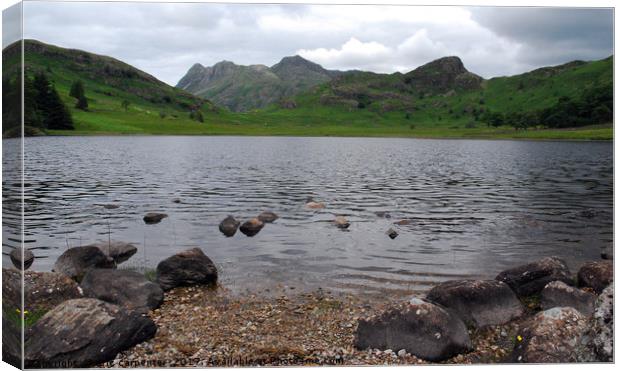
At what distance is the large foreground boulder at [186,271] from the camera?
13688 millimetres

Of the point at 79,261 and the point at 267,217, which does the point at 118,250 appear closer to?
the point at 79,261

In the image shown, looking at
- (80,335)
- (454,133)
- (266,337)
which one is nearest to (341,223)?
(266,337)

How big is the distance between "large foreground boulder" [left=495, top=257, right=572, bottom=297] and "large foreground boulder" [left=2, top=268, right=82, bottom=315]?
1181cm

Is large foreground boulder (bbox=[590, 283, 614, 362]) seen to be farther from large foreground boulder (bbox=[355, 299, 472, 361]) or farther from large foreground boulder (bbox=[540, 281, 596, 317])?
large foreground boulder (bbox=[540, 281, 596, 317])

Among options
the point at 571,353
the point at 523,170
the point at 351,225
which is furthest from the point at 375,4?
the point at 523,170

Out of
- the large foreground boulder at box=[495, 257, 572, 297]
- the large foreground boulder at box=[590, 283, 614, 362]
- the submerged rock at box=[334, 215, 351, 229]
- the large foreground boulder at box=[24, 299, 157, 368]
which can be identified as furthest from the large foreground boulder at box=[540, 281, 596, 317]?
the submerged rock at box=[334, 215, 351, 229]

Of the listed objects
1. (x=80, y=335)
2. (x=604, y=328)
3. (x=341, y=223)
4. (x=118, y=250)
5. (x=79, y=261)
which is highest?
(x=604, y=328)

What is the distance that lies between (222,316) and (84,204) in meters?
20.2

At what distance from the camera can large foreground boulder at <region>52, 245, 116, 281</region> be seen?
1399cm

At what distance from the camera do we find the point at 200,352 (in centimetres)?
901

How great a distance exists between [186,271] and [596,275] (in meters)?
12.1

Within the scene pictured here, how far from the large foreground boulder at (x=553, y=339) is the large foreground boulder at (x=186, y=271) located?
8.87 metres

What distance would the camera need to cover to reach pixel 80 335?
28.6 ft

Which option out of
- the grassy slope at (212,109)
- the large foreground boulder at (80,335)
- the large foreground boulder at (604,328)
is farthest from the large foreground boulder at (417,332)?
the grassy slope at (212,109)
